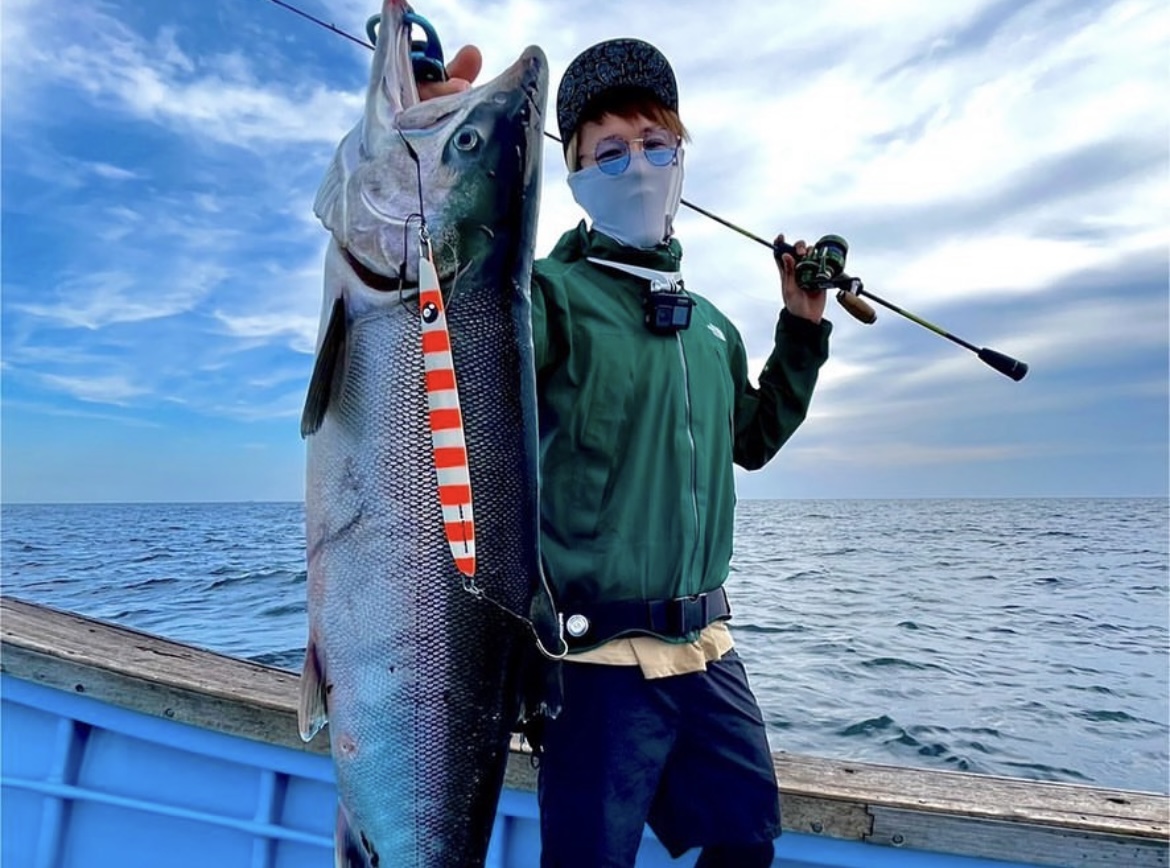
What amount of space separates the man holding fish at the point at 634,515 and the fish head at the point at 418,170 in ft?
0.70

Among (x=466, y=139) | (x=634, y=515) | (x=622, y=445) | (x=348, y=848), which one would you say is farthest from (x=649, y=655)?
(x=466, y=139)

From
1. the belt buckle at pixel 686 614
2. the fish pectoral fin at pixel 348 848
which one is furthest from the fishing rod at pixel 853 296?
the fish pectoral fin at pixel 348 848

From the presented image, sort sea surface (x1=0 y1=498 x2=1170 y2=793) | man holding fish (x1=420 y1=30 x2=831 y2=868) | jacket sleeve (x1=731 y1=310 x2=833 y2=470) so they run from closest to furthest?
man holding fish (x1=420 y1=30 x2=831 y2=868), jacket sleeve (x1=731 y1=310 x2=833 y2=470), sea surface (x1=0 y1=498 x2=1170 y2=793)

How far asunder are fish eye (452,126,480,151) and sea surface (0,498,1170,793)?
20.1ft

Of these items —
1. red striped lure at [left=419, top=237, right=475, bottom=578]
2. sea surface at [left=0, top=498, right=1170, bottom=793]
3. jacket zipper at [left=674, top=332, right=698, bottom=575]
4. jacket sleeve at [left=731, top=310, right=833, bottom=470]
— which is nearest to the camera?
red striped lure at [left=419, top=237, right=475, bottom=578]

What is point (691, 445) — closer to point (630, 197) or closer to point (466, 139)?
point (630, 197)

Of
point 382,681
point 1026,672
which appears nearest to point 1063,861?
point 382,681

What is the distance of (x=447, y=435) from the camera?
1.38 metres

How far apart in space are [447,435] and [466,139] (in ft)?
1.86

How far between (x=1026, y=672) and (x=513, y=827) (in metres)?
9.01

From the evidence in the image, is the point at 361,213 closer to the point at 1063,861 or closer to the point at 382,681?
the point at 382,681

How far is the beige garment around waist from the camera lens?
6.12ft

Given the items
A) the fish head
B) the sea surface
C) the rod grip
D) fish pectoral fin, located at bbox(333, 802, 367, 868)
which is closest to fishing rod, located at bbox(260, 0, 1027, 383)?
the rod grip

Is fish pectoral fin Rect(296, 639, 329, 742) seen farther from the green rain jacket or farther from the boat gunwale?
the boat gunwale
